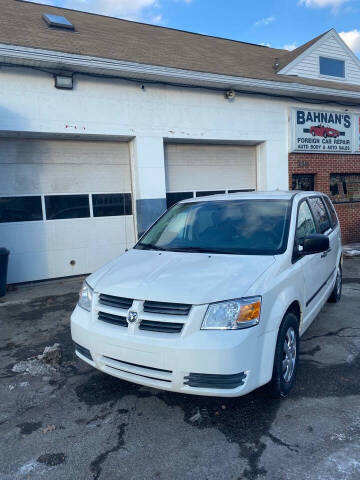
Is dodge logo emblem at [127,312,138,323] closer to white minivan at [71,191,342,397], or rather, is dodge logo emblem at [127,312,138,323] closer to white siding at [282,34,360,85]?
white minivan at [71,191,342,397]

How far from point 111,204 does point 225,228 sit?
17.6 feet

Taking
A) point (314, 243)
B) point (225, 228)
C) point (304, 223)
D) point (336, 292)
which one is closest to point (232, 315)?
point (314, 243)

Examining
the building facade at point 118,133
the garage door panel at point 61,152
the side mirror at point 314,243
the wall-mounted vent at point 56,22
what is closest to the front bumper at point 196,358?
the side mirror at point 314,243

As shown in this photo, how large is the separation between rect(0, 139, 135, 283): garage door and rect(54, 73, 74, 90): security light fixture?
3.84 ft

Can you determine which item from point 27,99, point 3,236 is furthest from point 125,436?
point 27,99

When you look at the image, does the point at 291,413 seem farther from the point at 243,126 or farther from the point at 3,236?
the point at 243,126

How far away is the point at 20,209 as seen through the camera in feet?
25.3

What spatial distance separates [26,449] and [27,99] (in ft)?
21.7

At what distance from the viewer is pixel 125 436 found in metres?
2.69

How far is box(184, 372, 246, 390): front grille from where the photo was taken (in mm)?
2516

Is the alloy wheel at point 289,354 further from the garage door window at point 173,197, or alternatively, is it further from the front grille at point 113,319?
the garage door window at point 173,197

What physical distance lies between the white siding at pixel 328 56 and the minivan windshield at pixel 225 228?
8.66m

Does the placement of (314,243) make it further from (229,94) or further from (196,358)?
(229,94)

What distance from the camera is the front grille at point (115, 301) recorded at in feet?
9.26
